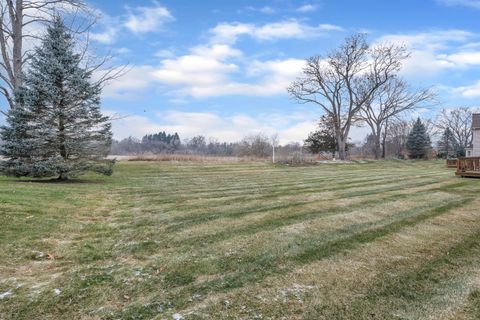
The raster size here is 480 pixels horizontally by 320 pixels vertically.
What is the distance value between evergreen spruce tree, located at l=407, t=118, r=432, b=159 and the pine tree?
39.4 metres

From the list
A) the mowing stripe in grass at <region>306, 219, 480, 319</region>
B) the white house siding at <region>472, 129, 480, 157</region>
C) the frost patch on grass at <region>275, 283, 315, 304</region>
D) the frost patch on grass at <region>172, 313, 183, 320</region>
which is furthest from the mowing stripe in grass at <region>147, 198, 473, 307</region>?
the white house siding at <region>472, 129, 480, 157</region>

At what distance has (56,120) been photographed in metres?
10.6

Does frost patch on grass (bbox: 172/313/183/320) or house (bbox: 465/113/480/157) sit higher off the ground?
house (bbox: 465/113/480/157)

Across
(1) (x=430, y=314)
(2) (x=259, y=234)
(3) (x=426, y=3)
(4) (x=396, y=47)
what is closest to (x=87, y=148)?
(2) (x=259, y=234)

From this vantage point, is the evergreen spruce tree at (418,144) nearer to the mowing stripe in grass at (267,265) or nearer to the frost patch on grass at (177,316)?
the mowing stripe in grass at (267,265)

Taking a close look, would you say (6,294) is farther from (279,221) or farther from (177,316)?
(279,221)

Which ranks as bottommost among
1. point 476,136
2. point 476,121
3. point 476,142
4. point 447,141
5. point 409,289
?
point 409,289

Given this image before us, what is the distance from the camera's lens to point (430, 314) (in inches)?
93.4

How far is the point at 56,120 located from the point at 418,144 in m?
41.0

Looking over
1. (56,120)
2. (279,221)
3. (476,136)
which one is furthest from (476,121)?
(56,120)

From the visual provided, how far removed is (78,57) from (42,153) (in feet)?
11.4

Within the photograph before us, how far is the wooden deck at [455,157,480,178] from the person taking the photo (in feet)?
40.7

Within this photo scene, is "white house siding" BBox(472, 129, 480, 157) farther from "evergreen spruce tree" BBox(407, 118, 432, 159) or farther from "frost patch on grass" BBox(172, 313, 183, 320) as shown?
"frost patch on grass" BBox(172, 313, 183, 320)

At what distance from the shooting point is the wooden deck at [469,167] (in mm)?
12398
